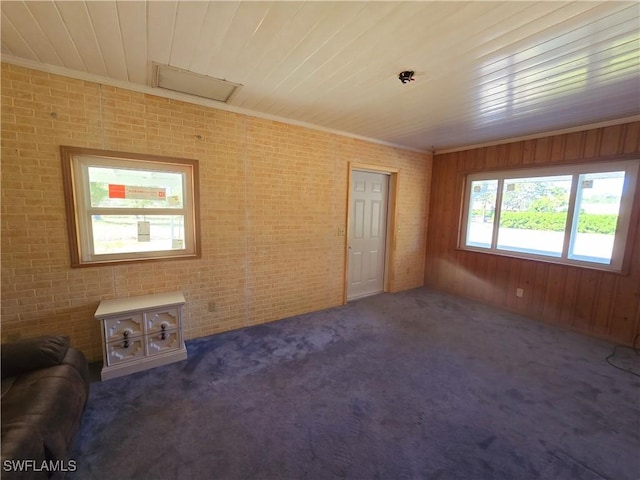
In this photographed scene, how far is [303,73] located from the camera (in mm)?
2201

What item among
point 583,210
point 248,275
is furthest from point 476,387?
point 583,210

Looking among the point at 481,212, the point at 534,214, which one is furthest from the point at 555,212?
the point at 481,212

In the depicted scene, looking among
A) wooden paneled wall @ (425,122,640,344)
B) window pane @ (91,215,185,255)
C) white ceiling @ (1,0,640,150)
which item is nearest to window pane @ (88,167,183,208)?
window pane @ (91,215,185,255)

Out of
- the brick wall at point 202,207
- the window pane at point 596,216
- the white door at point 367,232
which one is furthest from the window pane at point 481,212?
A: the white door at point 367,232

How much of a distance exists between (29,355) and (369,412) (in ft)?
7.71

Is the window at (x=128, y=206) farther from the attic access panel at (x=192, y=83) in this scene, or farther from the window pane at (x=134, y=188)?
the attic access panel at (x=192, y=83)

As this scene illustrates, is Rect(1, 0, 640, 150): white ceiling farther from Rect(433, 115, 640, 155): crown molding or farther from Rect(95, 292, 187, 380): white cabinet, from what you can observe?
Rect(95, 292, 187, 380): white cabinet

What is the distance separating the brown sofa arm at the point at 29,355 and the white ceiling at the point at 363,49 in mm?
2036

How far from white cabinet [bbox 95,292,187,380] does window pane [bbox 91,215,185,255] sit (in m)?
0.51

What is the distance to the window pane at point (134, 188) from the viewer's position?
8.18ft

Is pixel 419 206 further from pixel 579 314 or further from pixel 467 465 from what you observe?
pixel 467 465

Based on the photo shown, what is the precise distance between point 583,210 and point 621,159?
66 centimetres

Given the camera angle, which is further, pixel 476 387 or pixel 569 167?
pixel 569 167

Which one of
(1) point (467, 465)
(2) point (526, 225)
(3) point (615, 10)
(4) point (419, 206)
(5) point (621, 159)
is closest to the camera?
(3) point (615, 10)
